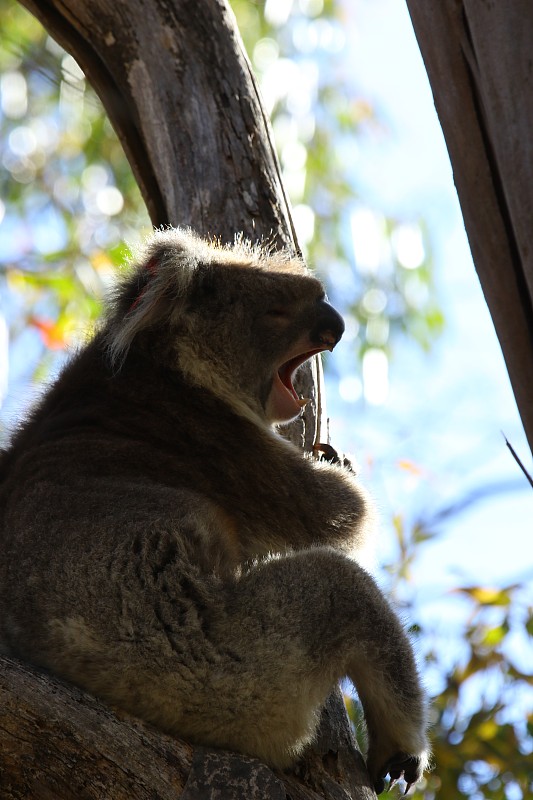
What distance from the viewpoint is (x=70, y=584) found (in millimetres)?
2432

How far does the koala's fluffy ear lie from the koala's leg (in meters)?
0.95

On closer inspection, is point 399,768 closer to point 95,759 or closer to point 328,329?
point 95,759

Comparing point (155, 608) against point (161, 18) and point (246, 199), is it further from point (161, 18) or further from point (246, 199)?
point (161, 18)

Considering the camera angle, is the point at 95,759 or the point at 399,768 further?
the point at 399,768

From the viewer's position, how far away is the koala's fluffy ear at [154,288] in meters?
3.04

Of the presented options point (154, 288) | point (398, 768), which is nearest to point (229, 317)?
point (154, 288)

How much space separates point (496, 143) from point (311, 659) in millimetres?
1359

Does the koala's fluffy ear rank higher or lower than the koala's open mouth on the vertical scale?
higher

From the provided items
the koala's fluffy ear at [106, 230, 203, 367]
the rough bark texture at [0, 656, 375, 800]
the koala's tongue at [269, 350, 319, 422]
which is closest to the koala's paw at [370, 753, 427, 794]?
the rough bark texture at [0, 656, 375, 800]

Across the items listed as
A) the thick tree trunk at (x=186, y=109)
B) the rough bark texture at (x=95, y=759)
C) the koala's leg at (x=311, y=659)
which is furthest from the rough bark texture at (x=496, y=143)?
the thick tree trunk at (x=186, y=109)

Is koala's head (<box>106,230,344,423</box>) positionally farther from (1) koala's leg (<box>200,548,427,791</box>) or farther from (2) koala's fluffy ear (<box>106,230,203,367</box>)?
(1) koala's leg (<box>200,548,427,791</box>)

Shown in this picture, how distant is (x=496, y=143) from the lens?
1.76 m

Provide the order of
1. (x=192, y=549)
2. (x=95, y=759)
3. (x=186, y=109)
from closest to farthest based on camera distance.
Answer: (x=95, y=759)
(x=192, y=549)
(x=186, y=109)

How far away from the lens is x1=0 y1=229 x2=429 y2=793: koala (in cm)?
238
